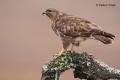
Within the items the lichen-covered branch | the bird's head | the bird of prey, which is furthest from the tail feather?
the bird's head

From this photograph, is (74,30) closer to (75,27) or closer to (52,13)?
(75,27)

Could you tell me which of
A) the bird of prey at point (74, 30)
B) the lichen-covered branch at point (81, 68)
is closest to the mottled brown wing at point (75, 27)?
the bird of prey at point (74, 30)

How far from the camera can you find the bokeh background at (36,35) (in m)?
3.30

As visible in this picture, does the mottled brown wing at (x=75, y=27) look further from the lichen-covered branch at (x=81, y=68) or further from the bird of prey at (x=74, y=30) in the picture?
the lichen-covered branch at (x=81, y=68)

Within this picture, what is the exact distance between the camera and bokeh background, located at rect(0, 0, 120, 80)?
3.30 meters

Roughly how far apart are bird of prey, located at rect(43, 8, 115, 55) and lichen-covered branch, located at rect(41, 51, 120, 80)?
10cm

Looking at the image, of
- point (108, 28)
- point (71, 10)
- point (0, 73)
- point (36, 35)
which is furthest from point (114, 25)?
point (0, 73)

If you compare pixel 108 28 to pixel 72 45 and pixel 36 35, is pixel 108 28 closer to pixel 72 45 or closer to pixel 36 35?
pixel 72 45

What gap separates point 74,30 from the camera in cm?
321

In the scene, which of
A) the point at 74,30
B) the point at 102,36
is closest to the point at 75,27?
the point at 74,30

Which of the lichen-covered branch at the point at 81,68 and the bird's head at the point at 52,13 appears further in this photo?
the bird's head at the point at 52,13

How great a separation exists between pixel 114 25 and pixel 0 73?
908 mm

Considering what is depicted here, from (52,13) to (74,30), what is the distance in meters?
0.24

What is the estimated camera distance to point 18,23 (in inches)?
133
